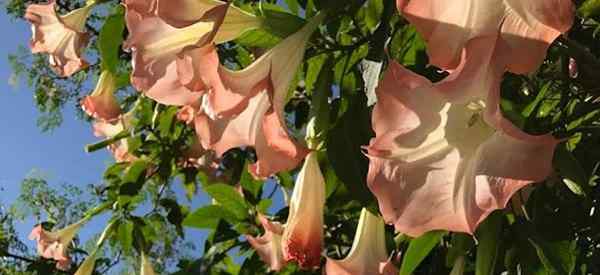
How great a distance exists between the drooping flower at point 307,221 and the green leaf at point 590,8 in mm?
423

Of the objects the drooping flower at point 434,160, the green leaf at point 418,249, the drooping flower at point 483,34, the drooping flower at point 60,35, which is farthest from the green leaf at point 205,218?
the drooping flower at point 483,34

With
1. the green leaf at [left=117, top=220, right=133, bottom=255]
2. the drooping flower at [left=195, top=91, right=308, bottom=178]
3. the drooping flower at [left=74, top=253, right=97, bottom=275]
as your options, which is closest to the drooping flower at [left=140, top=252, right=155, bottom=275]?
the drooping flower at [left=74, top=253, right=97, bottom=275]

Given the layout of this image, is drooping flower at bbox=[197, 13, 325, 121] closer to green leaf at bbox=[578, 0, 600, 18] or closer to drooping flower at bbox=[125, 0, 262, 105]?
drooping flower at bbox=[125, 0, 262, 105]

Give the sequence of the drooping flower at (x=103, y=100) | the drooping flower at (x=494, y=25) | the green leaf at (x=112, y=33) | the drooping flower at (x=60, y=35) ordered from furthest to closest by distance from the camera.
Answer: the drooping flower at (x=103, y=100) < the drooping flower at (x=60, y=35) < the green leaf at (x=112, y=33) < the drooping flower at (x=494, y=25)

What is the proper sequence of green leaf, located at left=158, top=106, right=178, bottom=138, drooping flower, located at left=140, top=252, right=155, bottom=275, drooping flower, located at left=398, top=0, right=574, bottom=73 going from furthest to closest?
1. green leaf, located at left=158, top=106, right=178, bottom=138
2. drooping flower, located at left=140, top=252, right=155, bottom=275
3. drooping flower, located at left=398, top=0, right=574, bottom=73

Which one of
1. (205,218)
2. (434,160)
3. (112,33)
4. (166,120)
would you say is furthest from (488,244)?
(166,120)

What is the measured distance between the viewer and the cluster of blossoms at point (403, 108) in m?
0.67

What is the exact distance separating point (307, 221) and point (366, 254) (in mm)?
140

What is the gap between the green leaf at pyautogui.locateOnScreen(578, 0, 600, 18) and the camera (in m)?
1.22

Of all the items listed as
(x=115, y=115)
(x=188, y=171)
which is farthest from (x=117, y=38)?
(x=188, y=171)

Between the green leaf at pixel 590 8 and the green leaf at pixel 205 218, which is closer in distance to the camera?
the green leaf at pixel 590 8

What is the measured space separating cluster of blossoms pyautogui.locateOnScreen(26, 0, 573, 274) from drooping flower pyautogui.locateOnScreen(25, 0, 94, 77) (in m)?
0.78

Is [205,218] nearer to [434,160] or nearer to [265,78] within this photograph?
[265,78]

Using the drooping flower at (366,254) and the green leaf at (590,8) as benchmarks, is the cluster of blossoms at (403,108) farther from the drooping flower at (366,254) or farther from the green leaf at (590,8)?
the green leaf at (590,8)
